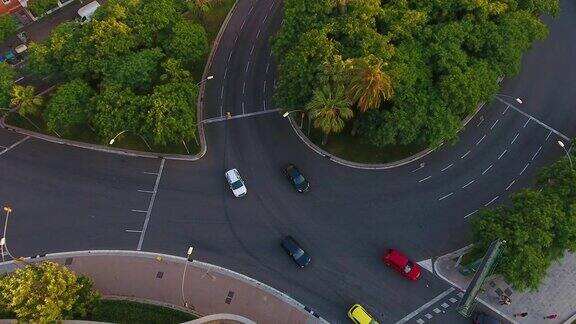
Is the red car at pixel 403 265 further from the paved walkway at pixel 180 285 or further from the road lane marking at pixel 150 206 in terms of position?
the road lane marking at pixel 150 206

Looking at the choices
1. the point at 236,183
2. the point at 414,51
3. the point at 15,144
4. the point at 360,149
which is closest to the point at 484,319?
the point at 360,149

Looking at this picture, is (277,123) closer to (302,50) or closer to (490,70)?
(302,50)

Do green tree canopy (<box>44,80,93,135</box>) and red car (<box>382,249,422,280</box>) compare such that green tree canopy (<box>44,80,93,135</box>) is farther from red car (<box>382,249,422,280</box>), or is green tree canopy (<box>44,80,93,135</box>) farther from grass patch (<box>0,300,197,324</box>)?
red car (<box>382,249,422,280</box>)

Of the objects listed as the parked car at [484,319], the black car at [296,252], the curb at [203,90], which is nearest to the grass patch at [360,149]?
the black car at [296,252]

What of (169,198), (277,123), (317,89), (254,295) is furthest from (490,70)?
(169,198)

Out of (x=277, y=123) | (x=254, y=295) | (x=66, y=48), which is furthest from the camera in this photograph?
(x=277, y=123)

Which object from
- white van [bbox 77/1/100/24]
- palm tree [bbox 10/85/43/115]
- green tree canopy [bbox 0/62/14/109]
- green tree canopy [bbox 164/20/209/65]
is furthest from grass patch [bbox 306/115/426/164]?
white van [bbox 77/1/100/24]
